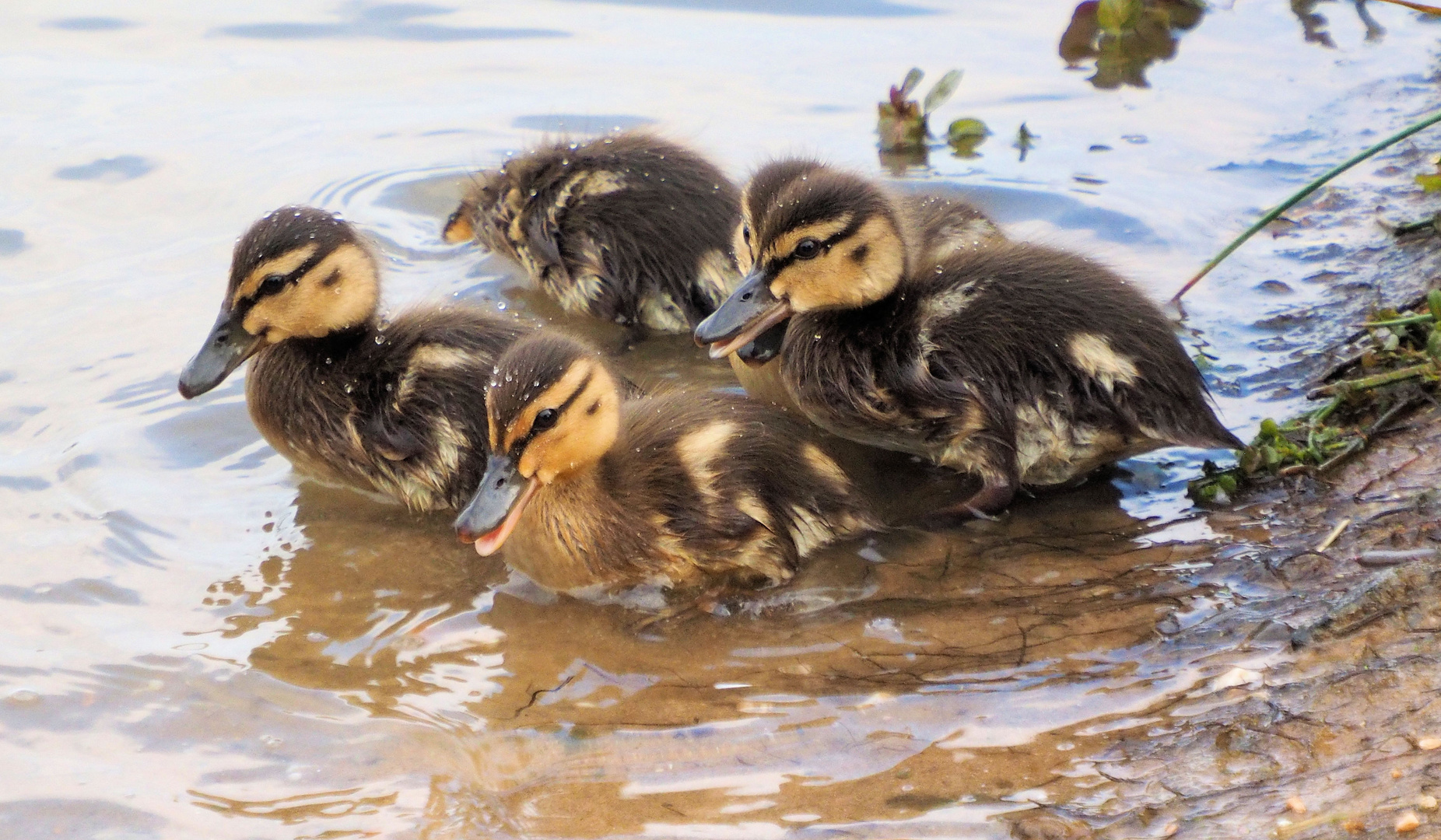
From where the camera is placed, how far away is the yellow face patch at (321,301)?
3.85 metres

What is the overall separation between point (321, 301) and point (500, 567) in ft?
3.08

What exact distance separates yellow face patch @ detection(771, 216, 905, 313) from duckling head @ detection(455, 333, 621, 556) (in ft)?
2.20

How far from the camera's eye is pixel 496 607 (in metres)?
3.41

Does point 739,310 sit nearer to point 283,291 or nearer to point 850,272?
point 850,272

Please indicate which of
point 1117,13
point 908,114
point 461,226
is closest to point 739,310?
point 461,226

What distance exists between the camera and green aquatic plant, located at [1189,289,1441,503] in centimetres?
354

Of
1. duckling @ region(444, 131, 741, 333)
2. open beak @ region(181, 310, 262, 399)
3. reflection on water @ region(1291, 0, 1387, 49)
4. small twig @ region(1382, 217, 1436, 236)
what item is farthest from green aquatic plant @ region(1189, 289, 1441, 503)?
reflection on water @ region(1291, 0, 1387, 49)

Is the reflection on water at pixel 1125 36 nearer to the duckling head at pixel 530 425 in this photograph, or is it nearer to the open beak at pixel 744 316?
the open beak at pixel 744 316

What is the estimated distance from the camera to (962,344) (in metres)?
3.61

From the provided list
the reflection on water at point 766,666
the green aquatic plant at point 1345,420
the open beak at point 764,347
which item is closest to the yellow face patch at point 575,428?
the reflection on water at point 766,666

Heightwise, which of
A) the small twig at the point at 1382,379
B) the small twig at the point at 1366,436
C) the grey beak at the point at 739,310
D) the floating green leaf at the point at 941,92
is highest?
the floating green leaf at the point at 941,92

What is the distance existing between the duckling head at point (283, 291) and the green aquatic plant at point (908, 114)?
2.92 m

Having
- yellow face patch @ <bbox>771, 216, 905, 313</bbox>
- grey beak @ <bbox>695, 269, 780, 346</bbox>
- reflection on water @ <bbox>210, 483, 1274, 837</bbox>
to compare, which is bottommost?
reflection on water @ <bbox>210, 483, 1274, 837</bbox>

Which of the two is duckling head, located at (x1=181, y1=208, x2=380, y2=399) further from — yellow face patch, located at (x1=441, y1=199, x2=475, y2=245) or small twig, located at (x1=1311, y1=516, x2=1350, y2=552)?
small twig, located at (x1=1311, y1=516, x2=1350, y2=552)
